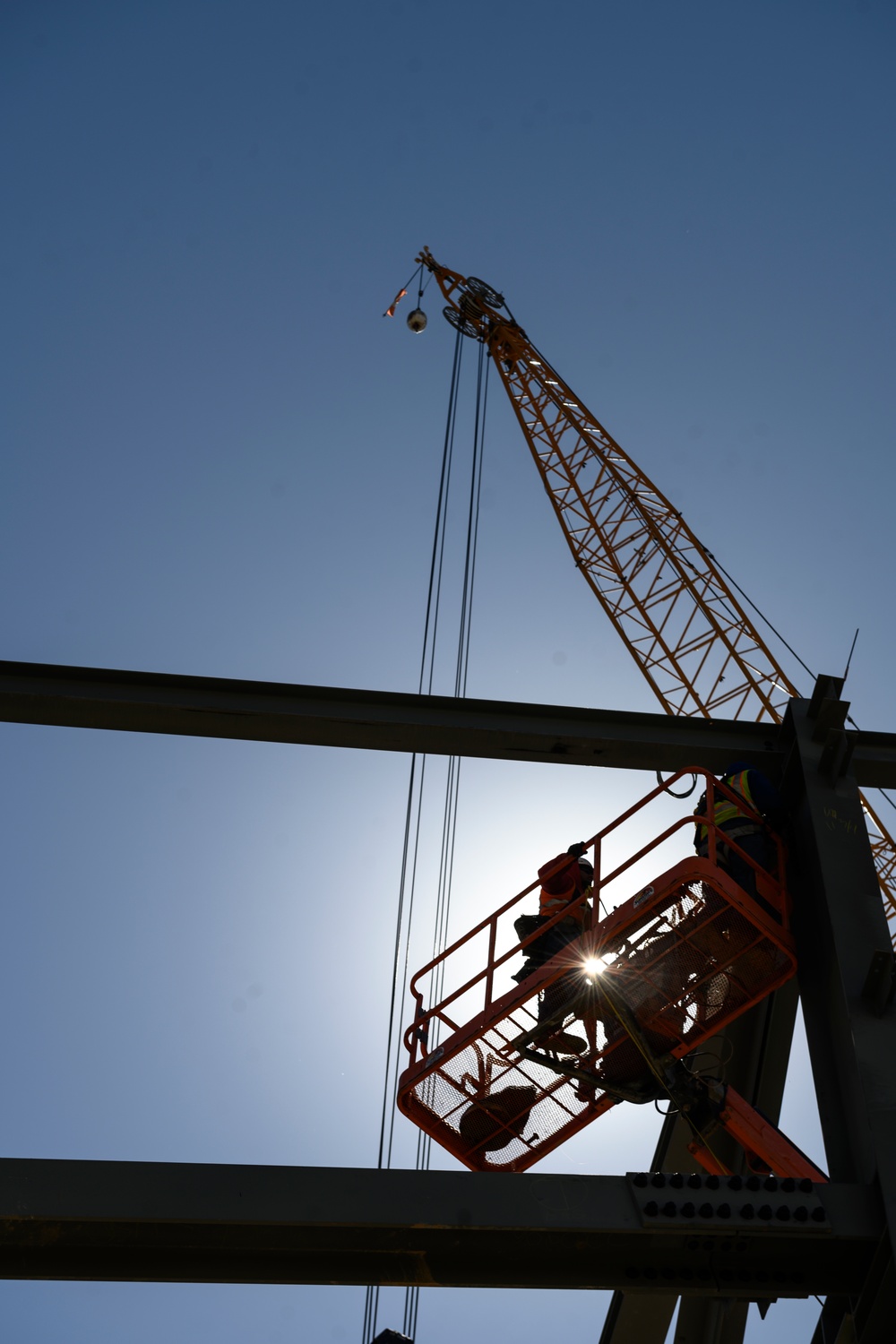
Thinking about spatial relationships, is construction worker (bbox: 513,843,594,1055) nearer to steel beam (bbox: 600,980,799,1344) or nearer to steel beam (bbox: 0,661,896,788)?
steel beam (bbox: 0,661,896,788)

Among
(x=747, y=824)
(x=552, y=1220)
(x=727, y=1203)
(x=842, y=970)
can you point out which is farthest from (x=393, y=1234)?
(x=747, y=824)

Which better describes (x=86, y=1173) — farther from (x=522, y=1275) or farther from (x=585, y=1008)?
(x=585, y=1008)

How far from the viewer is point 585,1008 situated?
6570 millimetres

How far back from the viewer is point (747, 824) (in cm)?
660

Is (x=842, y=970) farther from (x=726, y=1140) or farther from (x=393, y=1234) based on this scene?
(x=393, y=1234)

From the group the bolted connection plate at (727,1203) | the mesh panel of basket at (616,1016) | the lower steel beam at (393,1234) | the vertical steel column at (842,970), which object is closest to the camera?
the lower steel beam at (393,1234)

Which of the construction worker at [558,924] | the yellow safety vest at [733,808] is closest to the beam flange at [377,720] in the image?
the yellow safety vest at [733,808]

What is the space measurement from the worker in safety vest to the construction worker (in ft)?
3.06

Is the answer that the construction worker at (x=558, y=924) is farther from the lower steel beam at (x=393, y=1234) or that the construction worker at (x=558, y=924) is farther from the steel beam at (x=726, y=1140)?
the lower steel beam at (x=393, y=1234)

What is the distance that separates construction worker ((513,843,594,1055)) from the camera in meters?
6.64

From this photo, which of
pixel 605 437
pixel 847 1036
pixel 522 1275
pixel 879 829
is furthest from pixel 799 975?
pixel 605 437

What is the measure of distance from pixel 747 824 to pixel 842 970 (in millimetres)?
1096

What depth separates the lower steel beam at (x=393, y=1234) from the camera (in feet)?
15.1

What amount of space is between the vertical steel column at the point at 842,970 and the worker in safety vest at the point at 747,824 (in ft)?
0.62
